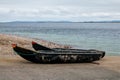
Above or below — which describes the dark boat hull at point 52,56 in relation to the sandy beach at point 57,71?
above

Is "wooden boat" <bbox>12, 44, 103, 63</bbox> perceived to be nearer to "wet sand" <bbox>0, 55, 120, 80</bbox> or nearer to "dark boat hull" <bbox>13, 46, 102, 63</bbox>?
"dark boat hull" <bbox>13, 46, 102, 63</bbox>

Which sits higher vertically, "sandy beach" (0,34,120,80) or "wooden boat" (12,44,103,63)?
"wooden boat" (12,44,103,63)

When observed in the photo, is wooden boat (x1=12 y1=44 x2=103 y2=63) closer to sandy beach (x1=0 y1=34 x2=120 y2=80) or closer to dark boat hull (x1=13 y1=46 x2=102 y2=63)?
dark boat hull (x1=13 y1=46 x2=102 y2=63)

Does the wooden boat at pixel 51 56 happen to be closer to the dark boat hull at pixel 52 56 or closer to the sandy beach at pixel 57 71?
the dark boat hull at pixel 52 56

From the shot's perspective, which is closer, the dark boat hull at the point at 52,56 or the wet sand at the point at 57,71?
the wet sand at the point at 57,71

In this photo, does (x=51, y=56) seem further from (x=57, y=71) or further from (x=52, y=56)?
(x=57, y=71)

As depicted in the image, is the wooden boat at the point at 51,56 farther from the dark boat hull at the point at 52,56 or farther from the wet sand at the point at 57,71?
the wet sand at the point at 57,71

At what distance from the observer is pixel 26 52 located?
17.5 metres

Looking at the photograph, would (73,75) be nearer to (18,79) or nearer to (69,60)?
(18,79)

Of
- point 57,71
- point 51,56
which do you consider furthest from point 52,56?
point 57,71

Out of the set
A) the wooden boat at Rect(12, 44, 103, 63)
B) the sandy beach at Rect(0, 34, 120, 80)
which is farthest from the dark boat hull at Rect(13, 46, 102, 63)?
the sandy beach at Rect(0, 34, 120, 80)

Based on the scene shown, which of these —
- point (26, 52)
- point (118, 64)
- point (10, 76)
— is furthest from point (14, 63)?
point (118, 64)

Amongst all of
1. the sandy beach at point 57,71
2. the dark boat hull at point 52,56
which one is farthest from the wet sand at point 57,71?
the dark boat hull at point 52,56

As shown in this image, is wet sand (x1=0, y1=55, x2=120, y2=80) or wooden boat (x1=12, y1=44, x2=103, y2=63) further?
wooden boat (x1=12, y1=44, x2=103, y2=63)
